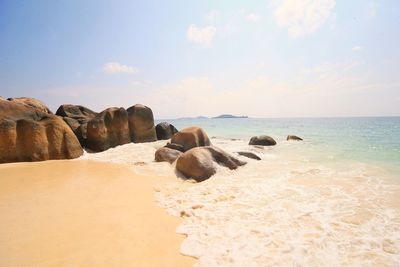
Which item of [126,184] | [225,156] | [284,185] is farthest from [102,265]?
[225,156]

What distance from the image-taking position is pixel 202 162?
750 cm

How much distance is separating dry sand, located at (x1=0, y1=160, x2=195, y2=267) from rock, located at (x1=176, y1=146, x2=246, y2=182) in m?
1.37

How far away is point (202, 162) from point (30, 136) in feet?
23.4

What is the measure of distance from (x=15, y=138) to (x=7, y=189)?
168 inches

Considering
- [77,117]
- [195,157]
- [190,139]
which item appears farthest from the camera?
[77,117]

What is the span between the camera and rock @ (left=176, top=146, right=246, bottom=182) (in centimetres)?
729

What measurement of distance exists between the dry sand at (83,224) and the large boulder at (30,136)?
2.59m

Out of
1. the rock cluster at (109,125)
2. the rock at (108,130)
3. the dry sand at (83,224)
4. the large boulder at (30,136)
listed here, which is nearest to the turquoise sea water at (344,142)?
the dry sand at (83,224)

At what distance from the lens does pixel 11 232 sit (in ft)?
11.3

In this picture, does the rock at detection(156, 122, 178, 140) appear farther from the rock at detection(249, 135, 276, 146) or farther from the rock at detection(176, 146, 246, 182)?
the rock at detection(176, 146, 246, 182)

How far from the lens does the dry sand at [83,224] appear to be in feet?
9.57

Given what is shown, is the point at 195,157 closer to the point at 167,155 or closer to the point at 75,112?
the point at 167,155

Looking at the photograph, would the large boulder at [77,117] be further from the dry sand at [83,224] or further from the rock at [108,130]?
the dry sand at [83,224]

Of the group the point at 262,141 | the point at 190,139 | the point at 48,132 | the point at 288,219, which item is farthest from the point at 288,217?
the point at 262,141
